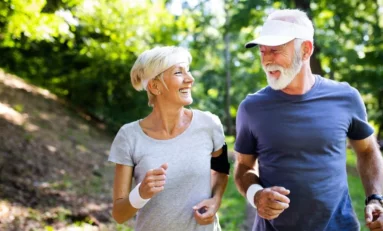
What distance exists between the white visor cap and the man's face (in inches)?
1.5

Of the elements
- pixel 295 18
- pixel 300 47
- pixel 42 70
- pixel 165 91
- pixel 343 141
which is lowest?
pixel 343 141

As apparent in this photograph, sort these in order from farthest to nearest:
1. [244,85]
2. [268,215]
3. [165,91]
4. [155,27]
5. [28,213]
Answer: [244,85]
[155,27]
[28,213]
[165,91]
[268,215]

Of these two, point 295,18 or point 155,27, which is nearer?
point 295,18

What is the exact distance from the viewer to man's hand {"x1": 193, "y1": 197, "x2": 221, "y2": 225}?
8.03 feet

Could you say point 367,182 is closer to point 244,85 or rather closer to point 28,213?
point 28,213

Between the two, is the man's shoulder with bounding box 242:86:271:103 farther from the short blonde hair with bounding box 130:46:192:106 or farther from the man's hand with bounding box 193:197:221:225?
the man's hand with bounding box 193:197:221:225

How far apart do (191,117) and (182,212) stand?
20.0 inches

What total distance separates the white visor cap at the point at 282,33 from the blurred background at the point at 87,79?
3066mm

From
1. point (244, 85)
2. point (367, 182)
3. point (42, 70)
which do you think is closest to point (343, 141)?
point (367, 182)

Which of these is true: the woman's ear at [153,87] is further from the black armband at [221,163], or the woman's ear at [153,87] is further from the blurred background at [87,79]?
the blurred background at [87,79]

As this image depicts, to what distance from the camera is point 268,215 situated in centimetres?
238

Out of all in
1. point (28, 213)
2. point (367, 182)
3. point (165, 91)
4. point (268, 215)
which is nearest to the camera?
point (268, 215)

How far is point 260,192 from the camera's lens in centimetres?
244

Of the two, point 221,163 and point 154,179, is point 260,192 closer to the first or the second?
point 221,163
